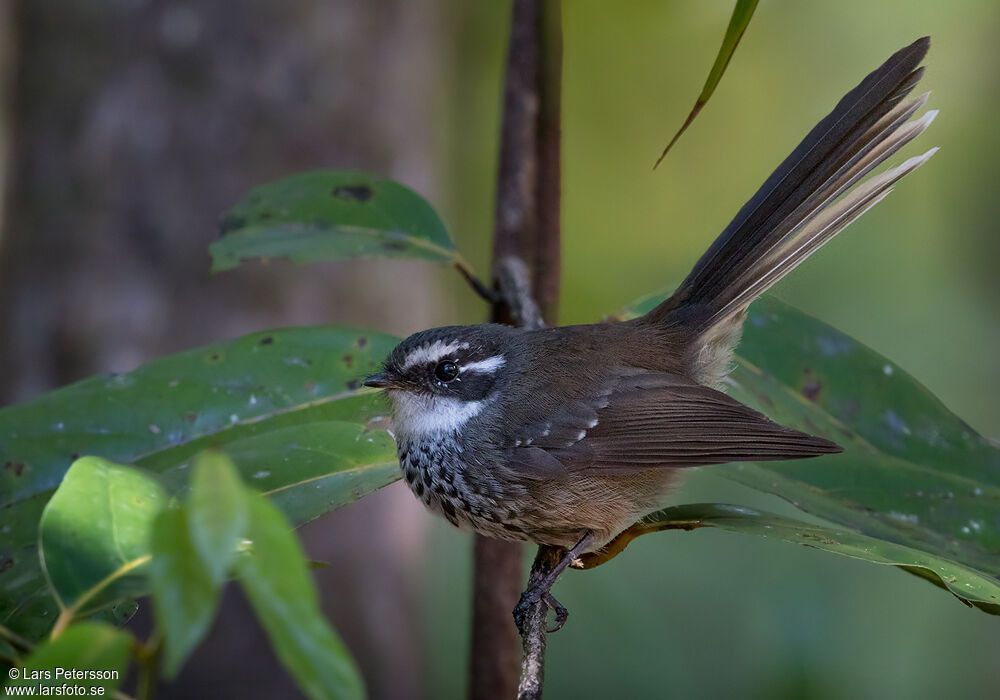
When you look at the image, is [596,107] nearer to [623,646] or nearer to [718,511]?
[623,646]

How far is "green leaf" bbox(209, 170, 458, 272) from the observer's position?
10.4 ft

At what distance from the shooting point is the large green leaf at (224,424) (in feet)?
7.44

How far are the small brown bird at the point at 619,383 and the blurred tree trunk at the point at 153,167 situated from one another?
2.73 meters

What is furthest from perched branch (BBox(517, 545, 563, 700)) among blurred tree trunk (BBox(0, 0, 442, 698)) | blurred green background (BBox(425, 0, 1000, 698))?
blurred green background (BBox(425, 0, 1000, 698))

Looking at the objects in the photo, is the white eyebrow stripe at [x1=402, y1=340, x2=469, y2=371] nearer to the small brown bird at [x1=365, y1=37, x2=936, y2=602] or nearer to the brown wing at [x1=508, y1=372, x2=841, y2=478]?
the small brown bird at [x1=365, y1=37, x2=936, y2=602]

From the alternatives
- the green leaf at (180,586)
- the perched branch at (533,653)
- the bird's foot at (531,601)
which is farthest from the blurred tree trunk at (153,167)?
the green leaf at (180,586)

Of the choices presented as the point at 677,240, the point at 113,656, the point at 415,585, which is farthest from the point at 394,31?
Result: the point at 113,656

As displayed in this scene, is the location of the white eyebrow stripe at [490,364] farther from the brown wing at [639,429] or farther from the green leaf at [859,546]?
→ the green leaf at [859,546]

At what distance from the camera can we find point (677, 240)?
22.6 feet

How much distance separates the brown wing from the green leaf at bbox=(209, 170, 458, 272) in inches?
28.9

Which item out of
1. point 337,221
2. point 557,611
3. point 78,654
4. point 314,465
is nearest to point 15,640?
point 78,654

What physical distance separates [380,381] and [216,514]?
207cm

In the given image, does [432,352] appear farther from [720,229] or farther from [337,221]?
[720,229]

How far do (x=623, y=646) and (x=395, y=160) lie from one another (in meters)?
3.70
